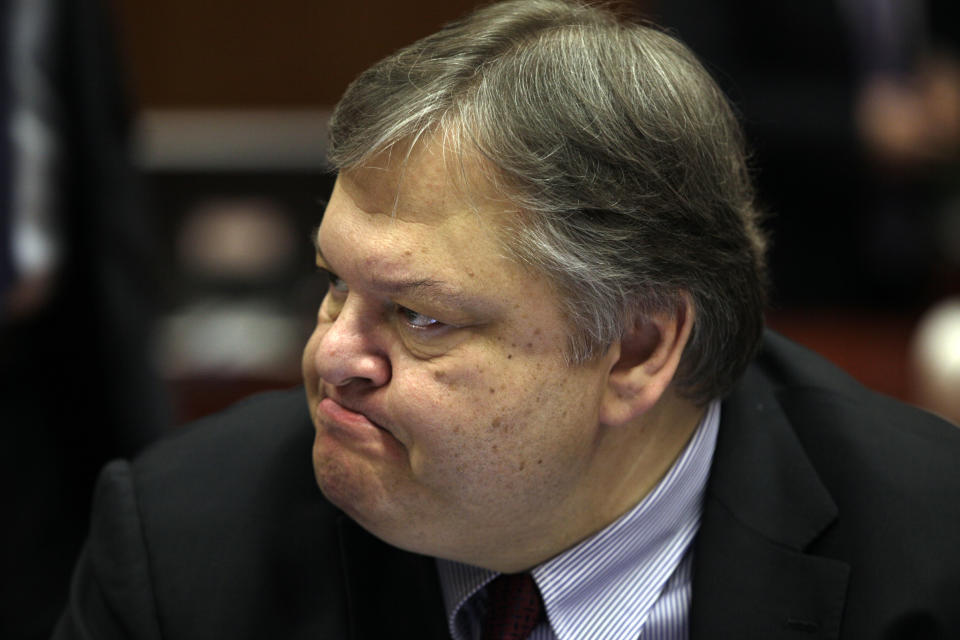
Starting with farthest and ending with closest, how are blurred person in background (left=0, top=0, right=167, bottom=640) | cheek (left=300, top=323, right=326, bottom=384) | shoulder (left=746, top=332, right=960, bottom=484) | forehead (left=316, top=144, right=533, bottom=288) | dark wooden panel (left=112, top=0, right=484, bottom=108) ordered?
dark wooden panel (left=112, top=0, right=484, bottom=108)
blurred person in background (left=0, top=0, right=167, bottom=640)
shoulder (left=746, top=332, right=960, bottom=484)
cheek (left=300, top=323, right=326, bottom=384)
forehead (left=316, top=144, right=533, bottom=288)

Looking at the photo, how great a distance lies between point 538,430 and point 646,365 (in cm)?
18

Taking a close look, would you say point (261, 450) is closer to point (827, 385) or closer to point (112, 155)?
point (827, 385)

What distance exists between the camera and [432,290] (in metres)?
1.36

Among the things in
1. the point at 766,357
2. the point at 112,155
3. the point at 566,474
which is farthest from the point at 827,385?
the point at 112,155

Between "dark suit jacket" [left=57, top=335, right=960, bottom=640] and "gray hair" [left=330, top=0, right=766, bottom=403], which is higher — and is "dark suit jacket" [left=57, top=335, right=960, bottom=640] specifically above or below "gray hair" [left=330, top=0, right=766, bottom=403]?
below

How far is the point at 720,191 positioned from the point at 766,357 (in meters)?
0.44

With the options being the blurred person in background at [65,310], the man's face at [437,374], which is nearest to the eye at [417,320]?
the man's face at [437,374]

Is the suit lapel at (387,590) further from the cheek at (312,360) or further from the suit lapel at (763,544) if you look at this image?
the suit lapel at (763,544)

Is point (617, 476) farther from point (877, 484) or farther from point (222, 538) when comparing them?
point (222, 538)

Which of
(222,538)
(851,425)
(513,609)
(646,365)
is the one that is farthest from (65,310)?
(851,425)

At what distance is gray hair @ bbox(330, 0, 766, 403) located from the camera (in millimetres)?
1364

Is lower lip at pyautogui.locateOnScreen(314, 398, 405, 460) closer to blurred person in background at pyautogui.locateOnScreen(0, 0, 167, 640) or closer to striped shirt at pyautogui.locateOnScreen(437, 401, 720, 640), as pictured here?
striped shirt at pyautogui.locateOnScreen(437, 401, 720, 640)

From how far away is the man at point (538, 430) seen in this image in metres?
1.37

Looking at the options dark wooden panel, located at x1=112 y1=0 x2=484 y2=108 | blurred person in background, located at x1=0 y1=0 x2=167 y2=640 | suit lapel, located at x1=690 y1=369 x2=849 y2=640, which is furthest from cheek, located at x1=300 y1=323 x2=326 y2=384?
dark wooden panel, located at x1=112 y1=0 x2=484 y2=108
